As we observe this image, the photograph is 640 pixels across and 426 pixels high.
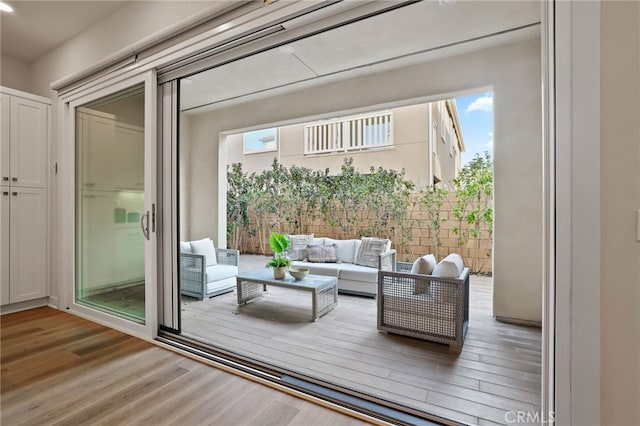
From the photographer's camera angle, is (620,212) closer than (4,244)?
Yes

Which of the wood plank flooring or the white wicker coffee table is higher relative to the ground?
the white wicker coffee table

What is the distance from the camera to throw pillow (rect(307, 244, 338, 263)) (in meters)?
5.02

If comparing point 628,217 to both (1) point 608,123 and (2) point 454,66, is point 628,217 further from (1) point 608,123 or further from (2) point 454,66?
(2) point 454,66

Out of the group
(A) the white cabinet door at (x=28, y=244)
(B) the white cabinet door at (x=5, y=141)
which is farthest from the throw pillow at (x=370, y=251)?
(B) the white cabinet door at (x=5, y=141)

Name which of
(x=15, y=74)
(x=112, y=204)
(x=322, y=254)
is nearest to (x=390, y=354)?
(x=322, y=254)

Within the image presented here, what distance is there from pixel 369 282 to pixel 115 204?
307 centimetres

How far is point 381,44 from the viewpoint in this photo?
11.3ft

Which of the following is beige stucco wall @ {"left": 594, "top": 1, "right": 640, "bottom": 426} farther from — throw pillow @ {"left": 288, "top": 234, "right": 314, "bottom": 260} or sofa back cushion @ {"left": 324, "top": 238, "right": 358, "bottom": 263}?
throw pillow @ {"left": 288, "top": 234, "right": 314, "bottom": 260}

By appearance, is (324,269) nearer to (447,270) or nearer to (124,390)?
(447,270)

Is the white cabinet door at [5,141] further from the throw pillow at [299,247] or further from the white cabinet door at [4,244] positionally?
the throw pillow at [299,247]

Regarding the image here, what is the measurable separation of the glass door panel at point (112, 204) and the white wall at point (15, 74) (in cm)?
129

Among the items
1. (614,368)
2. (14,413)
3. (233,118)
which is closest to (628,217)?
(614,368)

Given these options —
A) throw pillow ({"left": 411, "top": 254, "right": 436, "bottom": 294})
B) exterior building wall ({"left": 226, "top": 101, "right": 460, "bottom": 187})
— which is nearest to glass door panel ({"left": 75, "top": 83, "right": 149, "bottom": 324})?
throw pillow ({"left": 411, "top": 254, "right": 436, "bottom": 294})

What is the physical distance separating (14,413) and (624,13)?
3.30 m
